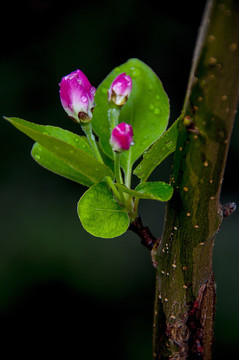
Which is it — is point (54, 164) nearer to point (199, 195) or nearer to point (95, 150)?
point (95, 150)

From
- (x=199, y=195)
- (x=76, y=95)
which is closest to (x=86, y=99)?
(x=76, y=95)

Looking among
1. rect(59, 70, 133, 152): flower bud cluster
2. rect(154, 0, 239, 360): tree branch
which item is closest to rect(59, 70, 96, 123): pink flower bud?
rect(59, 70, 133, 152): flower bud cluster

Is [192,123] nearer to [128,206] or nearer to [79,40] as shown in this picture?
[128,206]

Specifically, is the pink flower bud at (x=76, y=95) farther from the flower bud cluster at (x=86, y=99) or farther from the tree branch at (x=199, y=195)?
the tree branch at (x=199, y=195)

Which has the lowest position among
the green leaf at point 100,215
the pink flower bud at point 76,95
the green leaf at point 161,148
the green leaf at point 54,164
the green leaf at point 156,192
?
the green leaf at point 100,215

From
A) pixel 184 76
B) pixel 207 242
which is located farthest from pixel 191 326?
pixel 184 76

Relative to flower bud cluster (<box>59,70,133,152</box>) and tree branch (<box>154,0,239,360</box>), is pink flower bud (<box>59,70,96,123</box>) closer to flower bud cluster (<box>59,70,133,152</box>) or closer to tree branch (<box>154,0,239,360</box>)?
flower bud cluster (<box>59,70,133,152</box>)

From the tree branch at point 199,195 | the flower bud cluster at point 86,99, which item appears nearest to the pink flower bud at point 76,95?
the flower bud cluster at point 86,99
